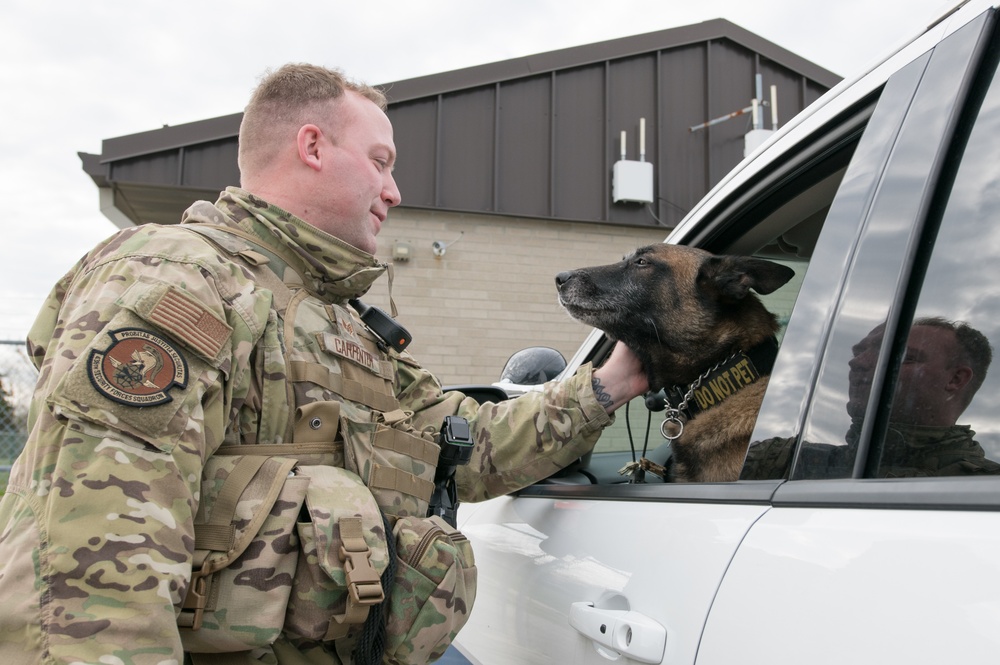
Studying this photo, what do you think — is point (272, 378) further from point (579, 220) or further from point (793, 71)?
point (793, 71)

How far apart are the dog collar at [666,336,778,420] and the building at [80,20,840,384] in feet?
29.3

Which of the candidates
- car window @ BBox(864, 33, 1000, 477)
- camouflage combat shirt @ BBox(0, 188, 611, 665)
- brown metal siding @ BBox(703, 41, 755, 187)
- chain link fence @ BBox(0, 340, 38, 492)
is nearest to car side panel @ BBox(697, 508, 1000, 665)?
car window @ BBox(864, 33, 1000, 477)

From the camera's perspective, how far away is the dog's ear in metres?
2.08

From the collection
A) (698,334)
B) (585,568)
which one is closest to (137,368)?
(585,568)

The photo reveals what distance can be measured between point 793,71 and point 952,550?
14.0m

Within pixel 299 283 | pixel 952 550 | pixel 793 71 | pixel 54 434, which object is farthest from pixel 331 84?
pixel 793 71

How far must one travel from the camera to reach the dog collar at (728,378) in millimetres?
1990

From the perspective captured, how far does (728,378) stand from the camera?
201cm

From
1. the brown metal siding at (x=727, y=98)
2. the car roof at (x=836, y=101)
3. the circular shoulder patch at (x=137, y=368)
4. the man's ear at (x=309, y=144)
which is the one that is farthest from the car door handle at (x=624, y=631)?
the brown metal siding at (x=727, y=98)

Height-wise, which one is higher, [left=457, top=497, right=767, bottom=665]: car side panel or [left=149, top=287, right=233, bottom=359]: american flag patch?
[left=149, top=287, right=233, bottom=359]: american flag patch

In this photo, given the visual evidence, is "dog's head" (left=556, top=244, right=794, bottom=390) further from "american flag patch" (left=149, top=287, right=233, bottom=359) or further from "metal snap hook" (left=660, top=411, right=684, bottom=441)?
"american flag patch" (left=149, top=287, right=233, bottom=359)

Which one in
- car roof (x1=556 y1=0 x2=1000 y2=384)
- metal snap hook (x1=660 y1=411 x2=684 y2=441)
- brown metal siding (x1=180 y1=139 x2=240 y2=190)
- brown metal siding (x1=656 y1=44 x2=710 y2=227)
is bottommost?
metal snap hook (x1=660 y1=411 x2=684 y2=441)

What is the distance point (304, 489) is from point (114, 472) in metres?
0.37

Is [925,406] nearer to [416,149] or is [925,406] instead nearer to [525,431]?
[525,431]
